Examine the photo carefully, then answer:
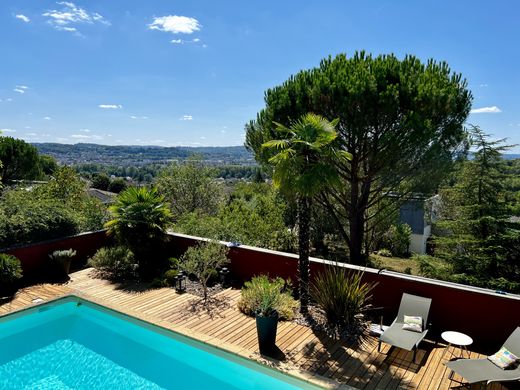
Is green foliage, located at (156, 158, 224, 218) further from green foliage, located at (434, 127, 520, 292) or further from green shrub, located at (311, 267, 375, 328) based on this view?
green shrub, located at (311, 267, 375, 328)

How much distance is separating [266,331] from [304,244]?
1.83 meters

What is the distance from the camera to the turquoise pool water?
5270mm

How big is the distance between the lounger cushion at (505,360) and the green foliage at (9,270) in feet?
30.2

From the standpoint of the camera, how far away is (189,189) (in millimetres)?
22438

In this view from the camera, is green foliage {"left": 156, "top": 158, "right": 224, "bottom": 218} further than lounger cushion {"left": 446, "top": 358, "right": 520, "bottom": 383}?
Yes

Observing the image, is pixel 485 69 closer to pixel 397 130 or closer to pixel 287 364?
pixel 397 130

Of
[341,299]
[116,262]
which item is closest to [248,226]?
[116,262]

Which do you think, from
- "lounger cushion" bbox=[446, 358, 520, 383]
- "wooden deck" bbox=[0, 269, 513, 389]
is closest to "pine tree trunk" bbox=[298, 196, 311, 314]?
"wooden deck" bbox=[0, 269, 513, 389]

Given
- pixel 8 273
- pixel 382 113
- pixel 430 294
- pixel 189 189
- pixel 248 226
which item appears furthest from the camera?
pixel 189 189

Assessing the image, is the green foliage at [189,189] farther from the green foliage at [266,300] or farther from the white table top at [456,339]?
the white table top at [456,339]

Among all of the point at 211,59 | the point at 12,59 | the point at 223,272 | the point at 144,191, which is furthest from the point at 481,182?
the point at 12,59

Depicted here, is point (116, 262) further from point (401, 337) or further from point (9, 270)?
point (401, 337)

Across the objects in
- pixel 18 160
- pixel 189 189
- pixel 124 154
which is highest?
pixel 124 154

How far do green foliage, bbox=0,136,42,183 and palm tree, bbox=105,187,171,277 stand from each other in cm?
2697
